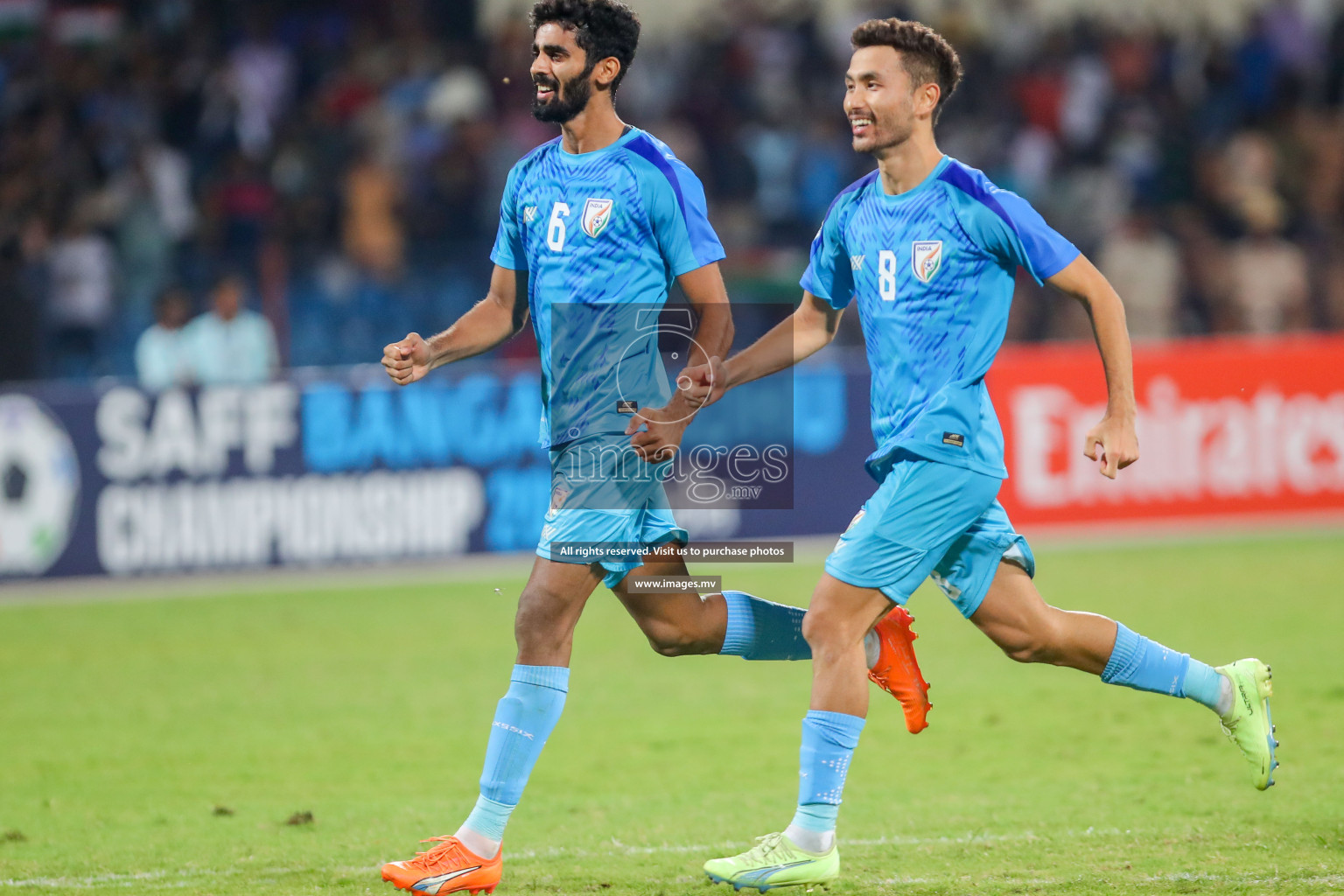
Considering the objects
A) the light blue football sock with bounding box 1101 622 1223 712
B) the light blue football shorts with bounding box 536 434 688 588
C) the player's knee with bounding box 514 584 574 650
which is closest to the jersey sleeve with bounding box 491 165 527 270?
the light blue football shorts with bounding box 536 434 688 588

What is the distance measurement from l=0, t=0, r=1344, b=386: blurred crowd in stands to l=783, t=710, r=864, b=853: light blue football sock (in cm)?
779

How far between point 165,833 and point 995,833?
2.77m

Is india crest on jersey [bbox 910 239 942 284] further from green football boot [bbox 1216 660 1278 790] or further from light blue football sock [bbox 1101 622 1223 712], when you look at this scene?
green football boot [bbox 1216 660 1278 790]

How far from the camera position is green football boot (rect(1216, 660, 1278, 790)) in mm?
5113

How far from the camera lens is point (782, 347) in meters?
5.05

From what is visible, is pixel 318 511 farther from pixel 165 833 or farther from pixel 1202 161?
pixel 1202 161

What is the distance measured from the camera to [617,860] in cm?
510

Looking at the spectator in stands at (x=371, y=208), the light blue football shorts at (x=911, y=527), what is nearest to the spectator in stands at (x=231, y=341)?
the spectator in stands at (x=371, y=208)

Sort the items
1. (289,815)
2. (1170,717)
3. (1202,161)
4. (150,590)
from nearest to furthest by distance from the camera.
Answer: (289,815)
(1170,717)
(150,590)
(1202,161)

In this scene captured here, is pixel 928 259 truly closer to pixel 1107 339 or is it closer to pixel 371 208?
pixel 1107 339

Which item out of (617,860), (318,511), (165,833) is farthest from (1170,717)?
(318,511)

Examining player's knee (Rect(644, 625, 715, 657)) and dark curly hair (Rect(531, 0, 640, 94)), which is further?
player's knee (Rect(644, 625, 715, 657))

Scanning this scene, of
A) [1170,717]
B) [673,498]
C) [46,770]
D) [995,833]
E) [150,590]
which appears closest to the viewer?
[995,833]

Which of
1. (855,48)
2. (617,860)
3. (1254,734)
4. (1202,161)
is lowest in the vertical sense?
(617,860)
